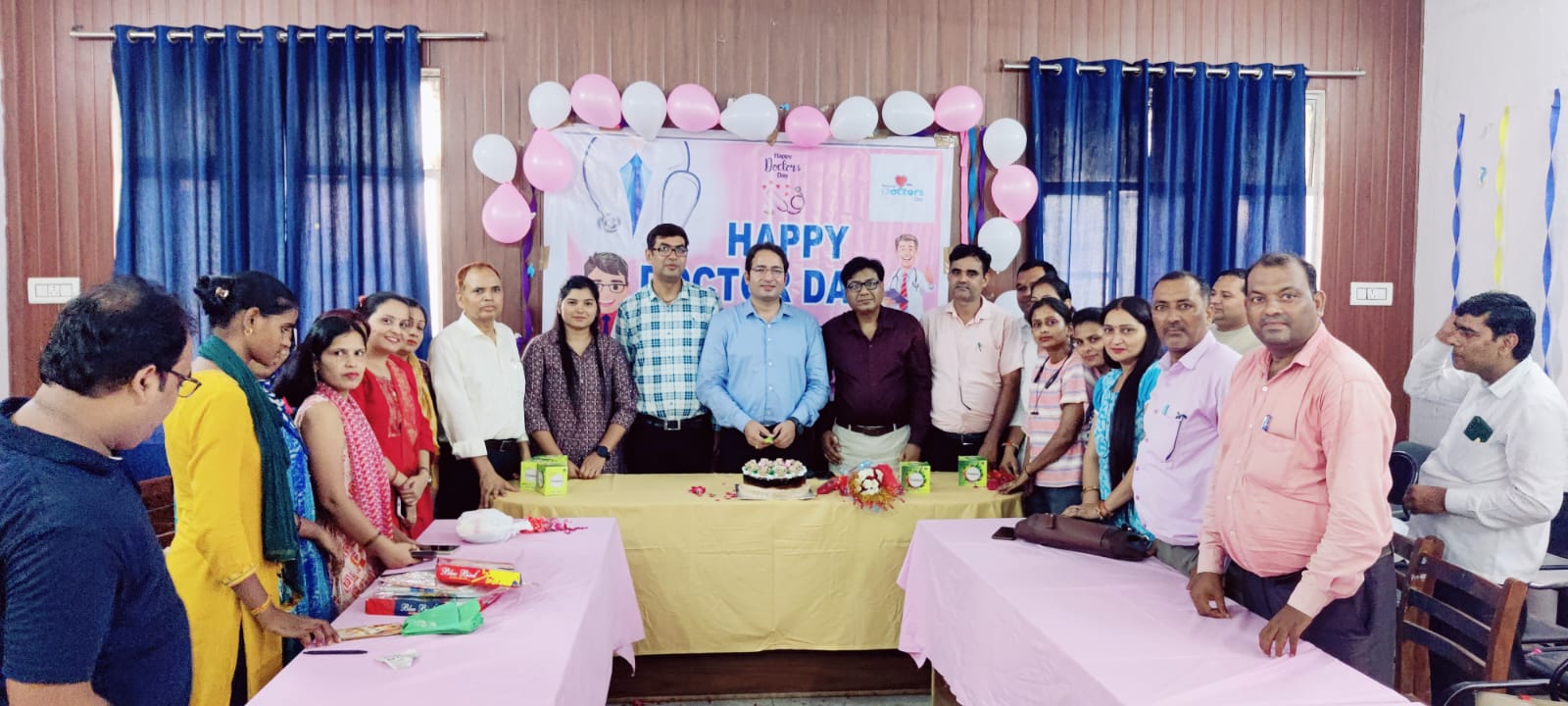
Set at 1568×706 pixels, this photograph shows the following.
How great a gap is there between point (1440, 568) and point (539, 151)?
Result: 3.73 m

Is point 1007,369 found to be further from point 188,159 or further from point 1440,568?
point 188,159

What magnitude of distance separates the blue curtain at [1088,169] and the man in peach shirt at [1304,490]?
265 centimetres

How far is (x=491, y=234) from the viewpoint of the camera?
4363 millimetres

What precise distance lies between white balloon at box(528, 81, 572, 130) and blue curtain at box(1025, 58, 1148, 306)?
90.7 inches

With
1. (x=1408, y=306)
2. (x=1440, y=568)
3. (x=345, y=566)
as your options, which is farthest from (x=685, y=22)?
(x=1408, y=306)

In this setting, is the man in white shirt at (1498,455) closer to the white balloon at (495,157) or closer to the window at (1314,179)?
the window at (1314,179)

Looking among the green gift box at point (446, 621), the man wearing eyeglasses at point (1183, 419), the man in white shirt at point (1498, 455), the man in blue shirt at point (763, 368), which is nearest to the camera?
the green gift box at point (446, 621)

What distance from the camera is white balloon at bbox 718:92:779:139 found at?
4.34m

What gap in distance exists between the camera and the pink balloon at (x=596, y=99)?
426 cm

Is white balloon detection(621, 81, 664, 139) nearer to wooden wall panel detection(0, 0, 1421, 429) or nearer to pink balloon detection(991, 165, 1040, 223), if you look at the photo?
wooden wall panel detection(0, 0, 1421, 429)

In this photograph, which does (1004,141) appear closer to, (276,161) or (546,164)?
(546,164)

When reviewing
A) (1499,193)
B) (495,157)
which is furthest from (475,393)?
(1499,193)

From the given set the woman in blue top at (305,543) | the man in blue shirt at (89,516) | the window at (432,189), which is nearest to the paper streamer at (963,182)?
the window at (432,189)

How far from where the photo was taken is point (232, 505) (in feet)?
5.91
